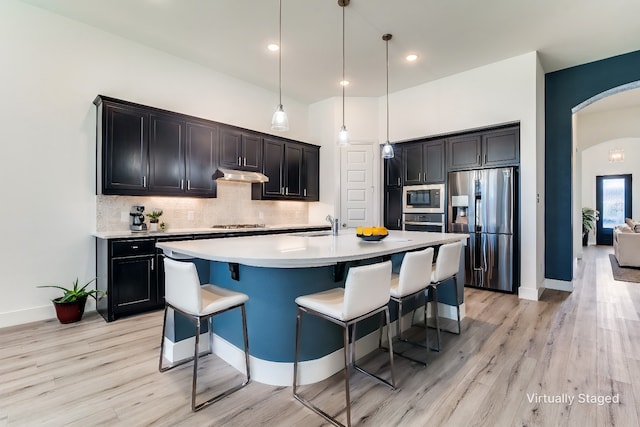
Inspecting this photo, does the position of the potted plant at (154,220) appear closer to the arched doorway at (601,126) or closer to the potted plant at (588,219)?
the arched doorway at (601,126)

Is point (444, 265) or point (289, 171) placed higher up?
point (289, 171)

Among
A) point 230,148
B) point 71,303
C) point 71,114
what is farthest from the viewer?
point 230,148

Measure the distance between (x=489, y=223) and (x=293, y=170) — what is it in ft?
10.4

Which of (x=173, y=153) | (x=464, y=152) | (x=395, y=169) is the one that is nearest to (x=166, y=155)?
(x=173, y=153)

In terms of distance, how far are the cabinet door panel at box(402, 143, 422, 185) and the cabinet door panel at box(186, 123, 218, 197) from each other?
10.4ft

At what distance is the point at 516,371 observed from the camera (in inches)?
90.1

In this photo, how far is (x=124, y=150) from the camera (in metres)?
3.52

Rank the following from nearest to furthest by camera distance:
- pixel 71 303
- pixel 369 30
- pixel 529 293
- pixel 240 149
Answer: pixel 71 303
pixel 369 30
pixel 529 293
pixel 240 149

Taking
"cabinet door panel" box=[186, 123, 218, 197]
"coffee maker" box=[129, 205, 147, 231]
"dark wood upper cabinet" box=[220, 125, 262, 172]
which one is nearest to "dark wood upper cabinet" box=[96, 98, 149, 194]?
"coffee maker" box=[129, 205, 147, 231]

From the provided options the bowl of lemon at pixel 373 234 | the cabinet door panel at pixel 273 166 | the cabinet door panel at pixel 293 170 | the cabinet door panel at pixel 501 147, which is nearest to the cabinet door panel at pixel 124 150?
the cabinet door panel at pixel 273 166

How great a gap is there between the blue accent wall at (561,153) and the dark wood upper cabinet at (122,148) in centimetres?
557

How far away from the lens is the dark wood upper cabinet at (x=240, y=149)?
4.50m

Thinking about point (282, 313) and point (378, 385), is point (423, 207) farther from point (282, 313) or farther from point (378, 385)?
point (282, 313)

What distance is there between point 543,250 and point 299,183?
394cm
